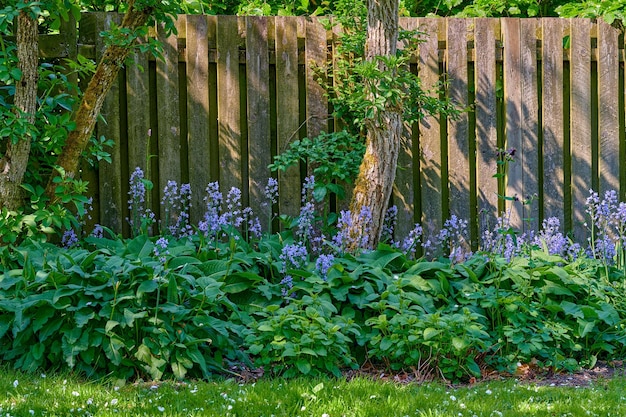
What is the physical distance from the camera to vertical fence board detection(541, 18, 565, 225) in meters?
6.52

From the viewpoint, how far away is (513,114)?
6.55m

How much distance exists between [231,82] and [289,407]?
3.49 metres

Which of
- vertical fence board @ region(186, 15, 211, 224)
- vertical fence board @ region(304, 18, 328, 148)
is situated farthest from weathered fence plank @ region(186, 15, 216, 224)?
vertical fence board @ region(304, 18, 328, 148)

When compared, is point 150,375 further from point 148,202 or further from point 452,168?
point 452,168

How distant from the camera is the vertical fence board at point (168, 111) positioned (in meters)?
6.25

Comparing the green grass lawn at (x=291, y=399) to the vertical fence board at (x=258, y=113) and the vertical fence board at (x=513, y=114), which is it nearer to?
the vertical fence board at (x=258, y=113)

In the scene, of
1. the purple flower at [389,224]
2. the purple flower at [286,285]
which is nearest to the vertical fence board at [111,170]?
the purple flower at [286,285]

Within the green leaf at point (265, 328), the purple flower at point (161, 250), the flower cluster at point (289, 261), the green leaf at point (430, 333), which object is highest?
the purple flower at point (161, 250)

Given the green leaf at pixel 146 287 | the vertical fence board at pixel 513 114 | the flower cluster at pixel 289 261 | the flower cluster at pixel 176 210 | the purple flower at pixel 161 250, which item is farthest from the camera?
the vertical fence board at pixel 513 114

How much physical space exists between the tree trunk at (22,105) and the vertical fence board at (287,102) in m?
1.89

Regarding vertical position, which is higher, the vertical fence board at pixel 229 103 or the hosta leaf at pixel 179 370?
the vertical fence board at pixel 229 103

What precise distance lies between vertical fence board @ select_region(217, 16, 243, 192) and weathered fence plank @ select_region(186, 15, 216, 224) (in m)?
0.10

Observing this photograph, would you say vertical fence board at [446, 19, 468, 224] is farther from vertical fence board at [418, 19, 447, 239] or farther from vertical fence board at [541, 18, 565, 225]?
vertical fence board at [541, 18, 565, 225]

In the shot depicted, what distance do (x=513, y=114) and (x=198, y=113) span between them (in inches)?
102
